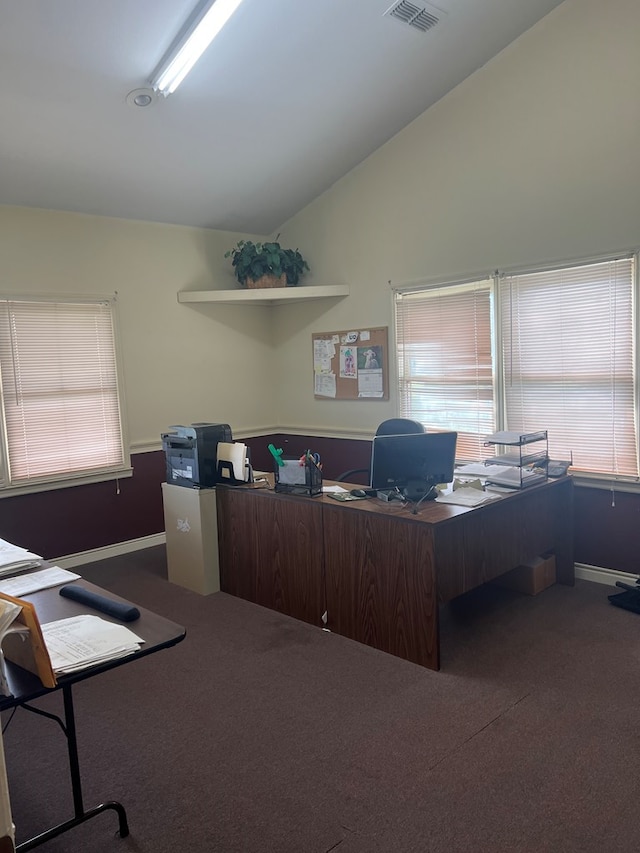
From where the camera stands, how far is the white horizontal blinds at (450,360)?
14.5 feet

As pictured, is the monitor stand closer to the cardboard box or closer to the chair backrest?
the chair backrest

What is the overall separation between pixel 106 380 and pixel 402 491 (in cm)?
268

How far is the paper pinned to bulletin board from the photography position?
5.04 m

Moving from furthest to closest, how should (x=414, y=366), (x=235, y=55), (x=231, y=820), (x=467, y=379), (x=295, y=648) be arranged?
(x=414, y=366) < (x=467, y=379) < (x=235, y=55) < (x=295, y=648) < (x=231, y=820)

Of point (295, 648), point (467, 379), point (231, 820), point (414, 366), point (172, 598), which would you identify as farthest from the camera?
point (414, 366)

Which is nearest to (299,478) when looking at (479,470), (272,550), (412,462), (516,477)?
(272,550)

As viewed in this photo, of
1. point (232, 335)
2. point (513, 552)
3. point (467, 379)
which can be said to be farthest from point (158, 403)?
point (513, 552)

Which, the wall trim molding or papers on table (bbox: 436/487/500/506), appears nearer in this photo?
papers on table (bbox: 436/487/500/506)

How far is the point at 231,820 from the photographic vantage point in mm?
2033

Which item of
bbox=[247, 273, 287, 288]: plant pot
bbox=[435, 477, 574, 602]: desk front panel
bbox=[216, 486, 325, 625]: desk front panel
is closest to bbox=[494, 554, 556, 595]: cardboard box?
bbox=[435, 477, 574, 602]: desk front panel

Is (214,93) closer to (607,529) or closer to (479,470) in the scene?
(479,470)

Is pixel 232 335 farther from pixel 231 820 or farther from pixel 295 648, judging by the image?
pixel 231 820

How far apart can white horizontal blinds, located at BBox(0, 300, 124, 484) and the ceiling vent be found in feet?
9.29

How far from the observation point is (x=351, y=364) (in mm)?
5285
